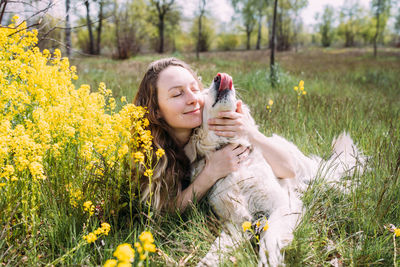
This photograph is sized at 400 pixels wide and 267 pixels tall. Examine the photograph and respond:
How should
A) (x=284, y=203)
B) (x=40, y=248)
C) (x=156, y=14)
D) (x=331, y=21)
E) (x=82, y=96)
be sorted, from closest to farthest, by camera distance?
(x=40, y=248) < (x=284, y=203) < (x=82, y=96) < (x=156, y=14) < (x=331, y=21)

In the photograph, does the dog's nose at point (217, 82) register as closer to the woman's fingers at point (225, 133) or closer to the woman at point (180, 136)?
the woman at point (180, 136)

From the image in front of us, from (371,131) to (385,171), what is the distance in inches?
42.3

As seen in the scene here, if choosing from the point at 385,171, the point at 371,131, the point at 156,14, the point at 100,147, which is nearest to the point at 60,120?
the point at 100,147

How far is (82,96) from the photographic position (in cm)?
213

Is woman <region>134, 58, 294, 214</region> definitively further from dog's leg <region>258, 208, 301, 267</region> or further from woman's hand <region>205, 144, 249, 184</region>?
dog's leg <region>258, 208, 301, 267</region>

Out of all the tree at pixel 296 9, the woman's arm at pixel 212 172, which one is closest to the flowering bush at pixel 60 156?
the woman's arm at pixel 212 172

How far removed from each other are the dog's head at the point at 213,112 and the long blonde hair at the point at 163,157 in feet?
→ 0.38

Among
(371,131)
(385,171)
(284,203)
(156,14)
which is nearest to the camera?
(284,203)

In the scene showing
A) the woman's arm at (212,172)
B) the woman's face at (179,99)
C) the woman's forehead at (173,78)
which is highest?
the woman's forehead at (173,78)

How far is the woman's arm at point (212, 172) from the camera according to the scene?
70.4 inches

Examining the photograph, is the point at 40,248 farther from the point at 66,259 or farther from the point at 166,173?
the point at 166,173

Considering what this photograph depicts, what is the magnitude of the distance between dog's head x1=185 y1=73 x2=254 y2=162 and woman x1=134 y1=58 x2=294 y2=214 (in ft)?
0.15

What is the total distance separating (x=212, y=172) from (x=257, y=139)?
419mm

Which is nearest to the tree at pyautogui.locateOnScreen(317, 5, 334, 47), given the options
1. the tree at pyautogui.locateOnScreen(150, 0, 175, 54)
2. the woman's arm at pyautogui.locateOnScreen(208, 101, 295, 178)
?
the tree at pyautogui.locateOnScreen(150, 0, 175, 54)
